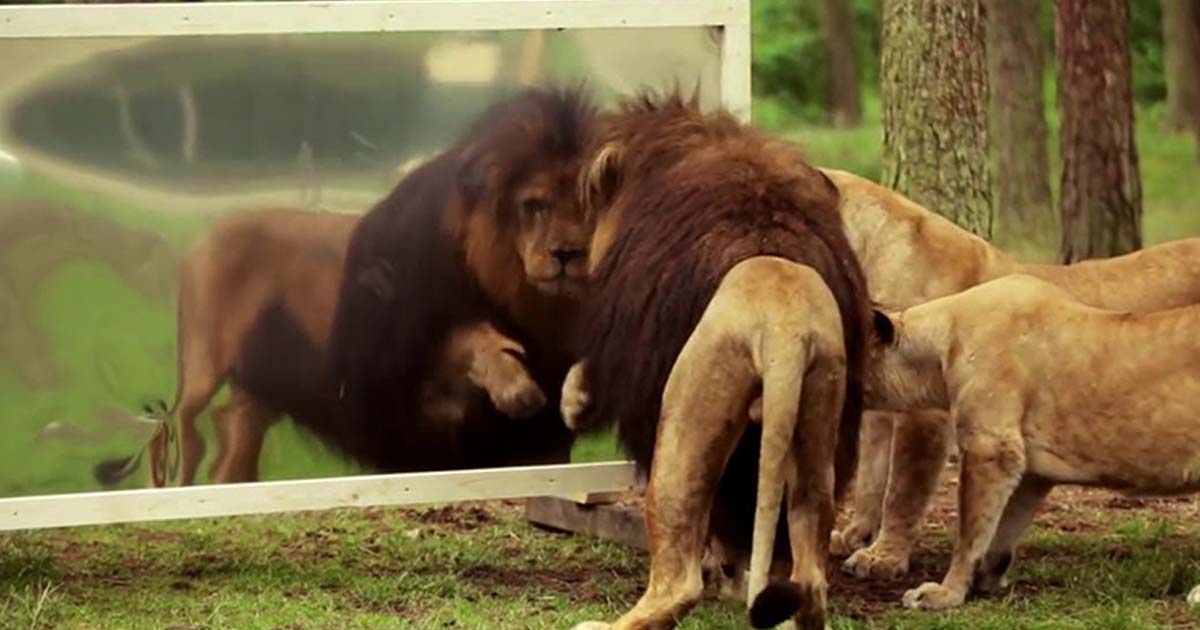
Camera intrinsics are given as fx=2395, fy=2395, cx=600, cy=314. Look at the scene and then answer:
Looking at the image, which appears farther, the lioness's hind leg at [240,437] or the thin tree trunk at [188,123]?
the lioness's hind leg at [240,437]

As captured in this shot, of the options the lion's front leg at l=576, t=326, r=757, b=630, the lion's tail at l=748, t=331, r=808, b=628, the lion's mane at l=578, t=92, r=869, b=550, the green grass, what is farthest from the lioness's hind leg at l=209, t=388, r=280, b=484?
the lion's tail at l=748, t=331, r=808, b=628

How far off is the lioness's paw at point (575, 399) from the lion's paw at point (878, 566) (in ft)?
3.47

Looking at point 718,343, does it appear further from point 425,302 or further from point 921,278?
point 921,278

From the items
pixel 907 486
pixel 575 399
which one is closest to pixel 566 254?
pixel 575 399

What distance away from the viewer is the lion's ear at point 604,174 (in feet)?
21.1

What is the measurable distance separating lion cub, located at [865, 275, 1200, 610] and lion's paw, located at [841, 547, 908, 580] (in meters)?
0.40

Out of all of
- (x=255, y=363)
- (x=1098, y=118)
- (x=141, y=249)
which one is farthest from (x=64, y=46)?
(x=1098, y=118)

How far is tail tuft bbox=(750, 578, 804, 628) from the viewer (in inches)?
215

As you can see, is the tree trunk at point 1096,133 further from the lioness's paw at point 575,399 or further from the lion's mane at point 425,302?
the lioness's paw at point 575,399

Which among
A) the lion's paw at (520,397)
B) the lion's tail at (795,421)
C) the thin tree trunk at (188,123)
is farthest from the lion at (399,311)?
the lion's tail at (795,421)

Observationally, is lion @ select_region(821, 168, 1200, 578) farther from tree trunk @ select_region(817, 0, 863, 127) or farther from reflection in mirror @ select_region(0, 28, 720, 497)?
tree trunk @ select_region(817, 0, 863, 127)

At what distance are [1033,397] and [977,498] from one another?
1.05 feet

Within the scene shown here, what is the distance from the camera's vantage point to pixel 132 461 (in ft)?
22.5

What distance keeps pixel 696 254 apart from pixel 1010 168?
9.16m
